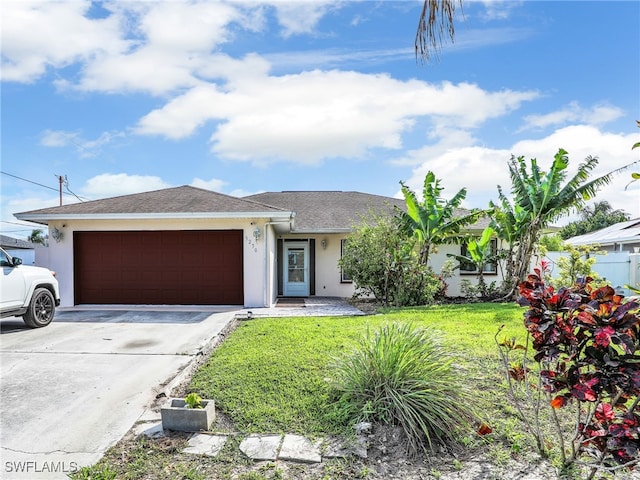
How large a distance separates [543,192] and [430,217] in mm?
3758

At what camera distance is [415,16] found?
13.8 ft

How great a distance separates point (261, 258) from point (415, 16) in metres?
8.78

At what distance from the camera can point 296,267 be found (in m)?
15.9

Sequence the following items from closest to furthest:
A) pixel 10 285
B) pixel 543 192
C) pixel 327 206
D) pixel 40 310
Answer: pixel 10 285 → pixel 40 310 → pixel 543 192 → pixel 327 206

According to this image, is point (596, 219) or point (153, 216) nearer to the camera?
point (153, 216)

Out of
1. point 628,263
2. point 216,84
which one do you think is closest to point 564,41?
point 216,84

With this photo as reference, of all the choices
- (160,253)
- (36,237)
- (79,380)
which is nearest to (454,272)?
(160,253)

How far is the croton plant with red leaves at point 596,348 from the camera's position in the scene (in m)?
2.42

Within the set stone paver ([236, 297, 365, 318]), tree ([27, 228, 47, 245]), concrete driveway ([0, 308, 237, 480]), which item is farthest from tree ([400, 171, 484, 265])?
tree ([27, 228, 47, 245])

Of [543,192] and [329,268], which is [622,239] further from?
[329,268]

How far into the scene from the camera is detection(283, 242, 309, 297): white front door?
15789 millimetres

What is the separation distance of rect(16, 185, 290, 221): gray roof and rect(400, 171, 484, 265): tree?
4430 mm

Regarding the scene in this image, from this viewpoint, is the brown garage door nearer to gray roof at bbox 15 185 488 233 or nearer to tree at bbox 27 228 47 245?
gray roof at bbox 15 185 488 233

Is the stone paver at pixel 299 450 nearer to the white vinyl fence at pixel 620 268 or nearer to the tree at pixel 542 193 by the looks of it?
the tree at pixel 542 193
